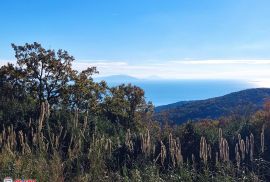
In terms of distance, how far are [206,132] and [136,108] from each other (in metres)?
17.5

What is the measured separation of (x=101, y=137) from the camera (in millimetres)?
9445

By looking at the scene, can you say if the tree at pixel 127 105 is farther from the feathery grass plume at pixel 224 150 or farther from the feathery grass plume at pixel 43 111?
the feathery grass plume at pixel 224 150

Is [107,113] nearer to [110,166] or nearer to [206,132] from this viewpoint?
[206,132]

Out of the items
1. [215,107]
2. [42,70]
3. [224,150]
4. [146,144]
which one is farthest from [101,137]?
[215,107]

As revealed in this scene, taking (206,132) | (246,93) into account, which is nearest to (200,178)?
(206,132)

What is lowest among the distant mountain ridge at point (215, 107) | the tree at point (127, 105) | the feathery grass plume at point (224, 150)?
the distant mountain ridge at point (215, 107)

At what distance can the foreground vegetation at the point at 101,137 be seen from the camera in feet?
19.5

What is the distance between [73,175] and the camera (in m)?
5.97

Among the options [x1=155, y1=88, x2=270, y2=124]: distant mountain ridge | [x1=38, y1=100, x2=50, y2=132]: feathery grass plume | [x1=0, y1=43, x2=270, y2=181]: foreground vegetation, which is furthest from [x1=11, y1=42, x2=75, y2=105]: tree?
[x1=155, y1=88, x2=270, y2=124]: distant mountain ridge

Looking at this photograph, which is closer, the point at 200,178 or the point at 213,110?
the point at 200,178

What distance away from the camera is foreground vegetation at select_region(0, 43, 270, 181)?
595 cm

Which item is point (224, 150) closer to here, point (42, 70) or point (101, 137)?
point (101, 137)

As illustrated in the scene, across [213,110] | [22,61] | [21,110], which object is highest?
[22,61]

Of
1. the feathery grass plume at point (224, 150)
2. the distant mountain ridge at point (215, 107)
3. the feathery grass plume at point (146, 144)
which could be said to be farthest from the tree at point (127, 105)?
the distant mountain ridge at point (215, 107)
